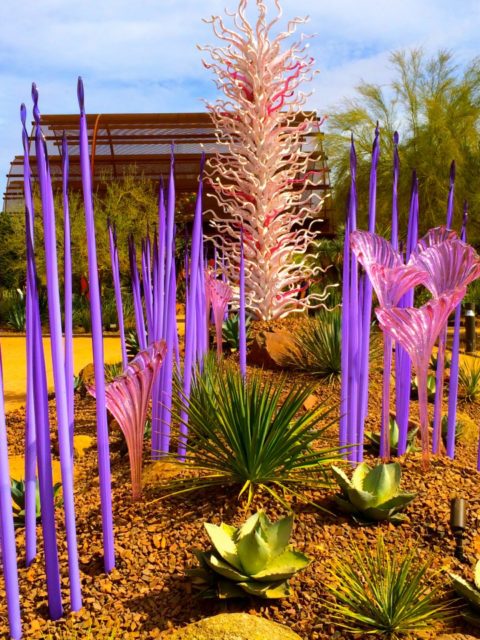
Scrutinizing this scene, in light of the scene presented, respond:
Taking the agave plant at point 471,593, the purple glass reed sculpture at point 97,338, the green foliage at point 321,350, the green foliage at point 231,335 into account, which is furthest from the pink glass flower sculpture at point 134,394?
the green foliage at point 231,335

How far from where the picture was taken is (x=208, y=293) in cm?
561

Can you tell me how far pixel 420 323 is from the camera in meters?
3.16

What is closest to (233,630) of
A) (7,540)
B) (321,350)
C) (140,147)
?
(7,540)

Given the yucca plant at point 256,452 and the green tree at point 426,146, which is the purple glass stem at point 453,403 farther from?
the green tree at point 426,146

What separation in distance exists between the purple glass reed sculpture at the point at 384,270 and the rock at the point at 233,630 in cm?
147

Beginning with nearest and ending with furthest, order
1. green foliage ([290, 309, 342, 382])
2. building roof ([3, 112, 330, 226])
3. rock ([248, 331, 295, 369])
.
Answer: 1. green foliage ([290, 309, 342, 382])
2. rock ([248, 331, 295, 369])
3. building roof ([3, 112, 330, 226])

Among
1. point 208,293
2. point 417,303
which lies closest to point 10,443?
point 208,293

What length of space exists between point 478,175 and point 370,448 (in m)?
15.4

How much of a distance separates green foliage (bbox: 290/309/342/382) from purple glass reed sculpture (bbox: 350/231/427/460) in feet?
9.02

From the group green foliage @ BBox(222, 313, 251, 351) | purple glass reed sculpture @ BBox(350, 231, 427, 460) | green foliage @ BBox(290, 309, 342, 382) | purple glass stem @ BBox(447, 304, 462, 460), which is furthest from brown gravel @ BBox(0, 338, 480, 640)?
green foliage @ BBox(222, 313, 251, 351)

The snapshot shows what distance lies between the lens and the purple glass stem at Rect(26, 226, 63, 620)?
89.7 inches

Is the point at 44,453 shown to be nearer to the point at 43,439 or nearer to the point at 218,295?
the point at 43,439

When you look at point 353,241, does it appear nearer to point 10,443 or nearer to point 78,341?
point 10,443

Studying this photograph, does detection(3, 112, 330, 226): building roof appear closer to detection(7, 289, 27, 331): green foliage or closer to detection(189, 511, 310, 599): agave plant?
detection(7, 289, 27, 331): green foliage
